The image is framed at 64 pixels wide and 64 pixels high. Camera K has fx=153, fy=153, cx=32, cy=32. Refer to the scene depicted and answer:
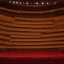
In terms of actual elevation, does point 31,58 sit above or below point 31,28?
below

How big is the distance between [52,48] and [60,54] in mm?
119

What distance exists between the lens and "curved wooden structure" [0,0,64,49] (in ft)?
4.22

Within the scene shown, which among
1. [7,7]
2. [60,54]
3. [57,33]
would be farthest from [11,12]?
[60,54]

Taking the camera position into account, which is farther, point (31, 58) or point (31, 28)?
point (31, 28)

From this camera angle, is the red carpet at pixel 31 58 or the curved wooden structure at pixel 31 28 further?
the curved wooden structure at pixel 31 28

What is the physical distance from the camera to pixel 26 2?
138cm

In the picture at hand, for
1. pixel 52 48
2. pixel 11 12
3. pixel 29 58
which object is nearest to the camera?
pixel 29 58

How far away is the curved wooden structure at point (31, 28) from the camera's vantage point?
1.29m

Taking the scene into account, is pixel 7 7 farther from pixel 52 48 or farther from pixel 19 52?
pixel 52 48

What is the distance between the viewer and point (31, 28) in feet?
4.41

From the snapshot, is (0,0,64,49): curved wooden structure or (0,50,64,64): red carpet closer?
(0,50,64,64): red carpet

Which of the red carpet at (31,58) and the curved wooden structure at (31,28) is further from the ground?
the curved wooden structure at (31,28)

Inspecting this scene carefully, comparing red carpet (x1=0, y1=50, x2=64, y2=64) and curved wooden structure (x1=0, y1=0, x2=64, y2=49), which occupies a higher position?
curved wooden structure (x1=0, y1=0, x2=64, y2=49)
